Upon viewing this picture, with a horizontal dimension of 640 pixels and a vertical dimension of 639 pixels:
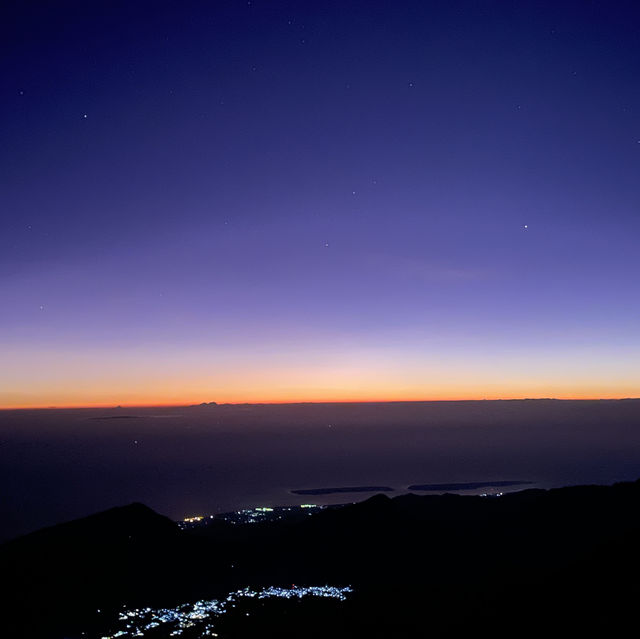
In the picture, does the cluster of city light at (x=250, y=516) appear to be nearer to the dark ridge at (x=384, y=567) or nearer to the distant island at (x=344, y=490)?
the dark ridge at (x=384, y=567)

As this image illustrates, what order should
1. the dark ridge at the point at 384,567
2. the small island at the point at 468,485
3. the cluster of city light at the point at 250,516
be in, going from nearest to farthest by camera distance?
the dark ridge at the point at 384,567, the cluster of city light at the point at 250,516, the small island at the point at 468,485

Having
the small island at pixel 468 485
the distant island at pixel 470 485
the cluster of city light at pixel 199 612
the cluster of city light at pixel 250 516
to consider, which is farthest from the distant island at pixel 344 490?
the cluster of city light at pixel 199 612

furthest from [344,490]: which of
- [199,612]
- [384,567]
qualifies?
[199,612]

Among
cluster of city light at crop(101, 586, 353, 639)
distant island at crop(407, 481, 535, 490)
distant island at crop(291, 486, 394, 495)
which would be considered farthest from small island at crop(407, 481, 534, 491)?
cluster of city light at crop(101, 586, 353, 639)

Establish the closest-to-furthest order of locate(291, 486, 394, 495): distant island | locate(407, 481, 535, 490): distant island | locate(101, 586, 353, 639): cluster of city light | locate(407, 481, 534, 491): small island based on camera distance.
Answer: locate(101, 586, 353, 639): cluster of city light → locate(291, 486, 394, 495): distant island → locate(407, 481, 534, 491): small island → locate(407, 481, 535, 490): distant island

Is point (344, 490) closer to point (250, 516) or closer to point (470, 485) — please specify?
point (470, 485)

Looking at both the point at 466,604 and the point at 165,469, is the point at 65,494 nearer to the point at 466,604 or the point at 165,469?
the point at 165,469

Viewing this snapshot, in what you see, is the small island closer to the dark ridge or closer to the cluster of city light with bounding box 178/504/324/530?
the cluster of city light with bounding box 178/504/324/530

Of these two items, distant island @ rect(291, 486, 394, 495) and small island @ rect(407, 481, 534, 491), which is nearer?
distant island @ rect(291, 486, 394, 495)

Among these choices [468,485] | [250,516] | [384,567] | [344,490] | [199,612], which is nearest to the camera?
[199,612]

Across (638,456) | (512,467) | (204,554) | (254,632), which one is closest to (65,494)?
(204,554)
